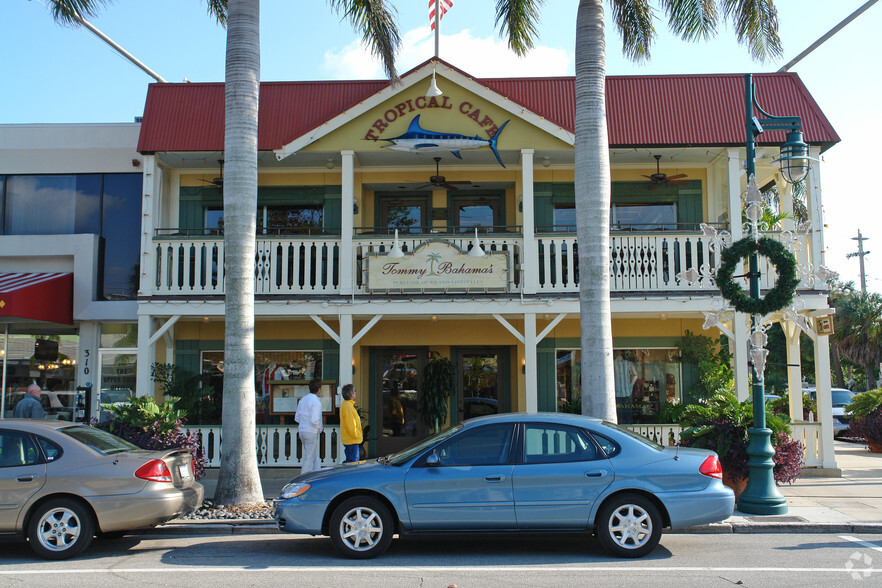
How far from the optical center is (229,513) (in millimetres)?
9445

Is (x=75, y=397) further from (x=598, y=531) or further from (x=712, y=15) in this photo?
(x=712, y=15)

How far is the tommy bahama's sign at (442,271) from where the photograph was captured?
13.3 m

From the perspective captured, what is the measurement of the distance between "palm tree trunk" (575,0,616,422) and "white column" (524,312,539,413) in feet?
9.51

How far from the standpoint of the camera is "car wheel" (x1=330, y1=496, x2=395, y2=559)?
7.37 metres

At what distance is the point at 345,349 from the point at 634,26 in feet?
23.9

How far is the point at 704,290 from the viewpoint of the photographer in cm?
1346

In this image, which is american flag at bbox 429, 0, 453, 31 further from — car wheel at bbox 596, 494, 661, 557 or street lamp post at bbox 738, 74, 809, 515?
car wheel at bbox 596, 494, 661, 557

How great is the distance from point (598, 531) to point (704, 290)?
7286 mm

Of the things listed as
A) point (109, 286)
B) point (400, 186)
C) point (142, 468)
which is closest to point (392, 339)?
point (400, 186)

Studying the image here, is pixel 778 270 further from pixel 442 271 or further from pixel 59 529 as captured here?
pixel 59 529

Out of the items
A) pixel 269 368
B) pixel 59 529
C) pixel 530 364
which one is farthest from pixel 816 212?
pixel 59 529

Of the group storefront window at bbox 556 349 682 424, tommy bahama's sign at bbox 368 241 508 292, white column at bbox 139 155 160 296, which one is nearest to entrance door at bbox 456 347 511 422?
storefront window at bbox 556 349 682 424

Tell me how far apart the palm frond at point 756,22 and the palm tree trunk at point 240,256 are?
7.27 m

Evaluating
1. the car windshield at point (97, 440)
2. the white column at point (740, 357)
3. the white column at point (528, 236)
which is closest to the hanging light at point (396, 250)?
the white column at point (528, 236)
